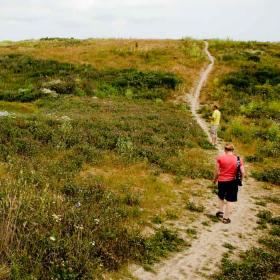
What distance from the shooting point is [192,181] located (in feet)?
59.2

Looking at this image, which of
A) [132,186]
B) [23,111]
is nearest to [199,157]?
[132,186]

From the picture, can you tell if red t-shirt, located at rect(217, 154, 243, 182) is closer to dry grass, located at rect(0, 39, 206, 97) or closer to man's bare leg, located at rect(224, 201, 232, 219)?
man's bare leg, located at rect(224, 201, 232, 219)

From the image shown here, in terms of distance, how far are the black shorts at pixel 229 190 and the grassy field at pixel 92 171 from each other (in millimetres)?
1424

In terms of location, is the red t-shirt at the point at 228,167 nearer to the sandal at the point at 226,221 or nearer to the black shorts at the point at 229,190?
the black shorts at the point at 229,190

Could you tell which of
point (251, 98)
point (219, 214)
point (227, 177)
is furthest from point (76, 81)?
point (227, 177)

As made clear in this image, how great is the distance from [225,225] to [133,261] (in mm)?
4180

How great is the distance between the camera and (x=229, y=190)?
13.9m

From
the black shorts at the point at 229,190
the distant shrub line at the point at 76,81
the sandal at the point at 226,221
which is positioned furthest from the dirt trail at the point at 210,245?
the distant shrub line at the point at 76,81

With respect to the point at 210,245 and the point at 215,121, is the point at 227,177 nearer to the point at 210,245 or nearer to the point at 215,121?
the point at 210,245

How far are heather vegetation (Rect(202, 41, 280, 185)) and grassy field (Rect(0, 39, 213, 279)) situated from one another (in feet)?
8.14

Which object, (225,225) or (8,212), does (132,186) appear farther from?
(8,212)

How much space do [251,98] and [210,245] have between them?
94.4 ft

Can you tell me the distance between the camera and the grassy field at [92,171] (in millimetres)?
9141

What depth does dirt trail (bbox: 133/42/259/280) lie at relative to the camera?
33.4 feet
